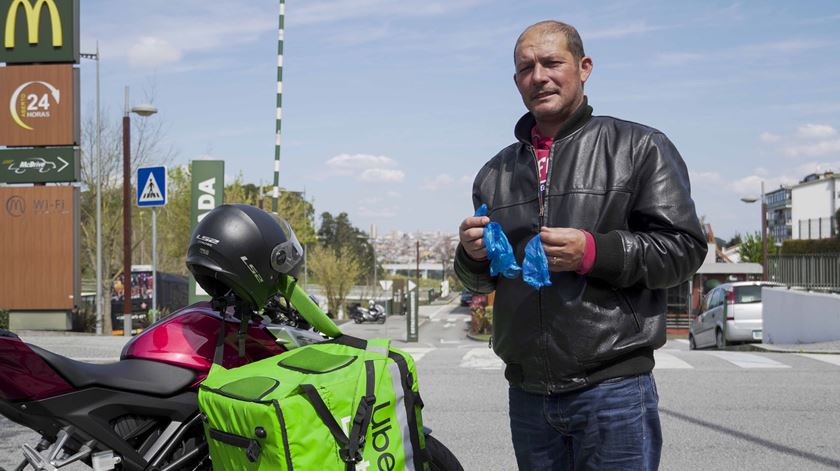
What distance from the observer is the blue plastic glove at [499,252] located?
239 centimetres

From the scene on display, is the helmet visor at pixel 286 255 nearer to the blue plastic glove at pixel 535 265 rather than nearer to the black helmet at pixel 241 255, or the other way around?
the black helmet at pixel 241 255

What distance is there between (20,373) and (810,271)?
1653cm

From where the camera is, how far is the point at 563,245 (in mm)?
2215

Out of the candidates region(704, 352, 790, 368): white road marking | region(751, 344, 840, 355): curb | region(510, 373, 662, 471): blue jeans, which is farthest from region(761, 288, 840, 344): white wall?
region(510, 373, 662, 471): blue jeans

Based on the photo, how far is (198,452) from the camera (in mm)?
3137

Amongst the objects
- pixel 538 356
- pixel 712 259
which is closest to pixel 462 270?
pixel 538 356

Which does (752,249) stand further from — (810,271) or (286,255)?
(286,255)

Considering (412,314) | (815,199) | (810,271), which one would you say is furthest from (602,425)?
(815,199)

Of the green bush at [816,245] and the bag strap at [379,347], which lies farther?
the green bush at [816,245]

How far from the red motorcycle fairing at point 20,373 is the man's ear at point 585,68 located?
2.06 meters

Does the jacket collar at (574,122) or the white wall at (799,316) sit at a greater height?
the jacket collar at (574,122)

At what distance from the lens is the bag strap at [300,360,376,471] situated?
270cm

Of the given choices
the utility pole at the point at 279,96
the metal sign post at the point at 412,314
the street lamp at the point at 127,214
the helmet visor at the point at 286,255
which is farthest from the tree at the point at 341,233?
the helmet visor at the point at 286,255

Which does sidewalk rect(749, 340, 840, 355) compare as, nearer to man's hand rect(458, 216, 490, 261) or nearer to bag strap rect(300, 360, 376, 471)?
bag strap rect(300, 360, 376, 471)
